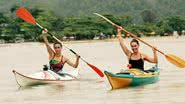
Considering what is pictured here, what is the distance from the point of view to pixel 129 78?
15328 millimetres

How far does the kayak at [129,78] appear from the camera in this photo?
14938 mm

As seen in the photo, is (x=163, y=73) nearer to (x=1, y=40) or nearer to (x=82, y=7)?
(x=1, y=40)

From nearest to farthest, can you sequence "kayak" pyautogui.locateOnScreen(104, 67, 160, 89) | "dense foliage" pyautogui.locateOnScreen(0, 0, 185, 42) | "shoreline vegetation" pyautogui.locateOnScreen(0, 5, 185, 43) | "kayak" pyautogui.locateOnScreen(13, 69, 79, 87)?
"kayak" pyautogui.locateOnScreen(104, 67, 160, 89)
"kayak" pyautogui.locateOnScreen(13, 69, 79, 87)
"shoreline vegetation" pyautogui.locateOnScreen(0, 5, 185, 43)
"dense foliage" pyautogui.locateOnScreen(0, 0, 185, 42)

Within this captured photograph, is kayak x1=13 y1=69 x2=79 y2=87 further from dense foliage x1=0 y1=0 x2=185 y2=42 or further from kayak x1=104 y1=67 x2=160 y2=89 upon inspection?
dense foliage x1=0 y1=0 x2=185 y2=42

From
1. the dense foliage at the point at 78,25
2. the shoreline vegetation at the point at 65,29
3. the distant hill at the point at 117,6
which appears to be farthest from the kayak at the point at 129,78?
the distant hill at the point at 117,6

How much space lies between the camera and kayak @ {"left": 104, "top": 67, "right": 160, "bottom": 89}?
14938mm

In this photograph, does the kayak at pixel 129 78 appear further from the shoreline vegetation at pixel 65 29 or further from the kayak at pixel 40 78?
the shoreline vegetation at pixel 65 29

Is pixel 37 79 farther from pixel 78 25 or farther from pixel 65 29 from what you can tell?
pixel 78 25

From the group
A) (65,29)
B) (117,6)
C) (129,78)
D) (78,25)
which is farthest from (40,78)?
(117,6)

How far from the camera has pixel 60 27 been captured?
85.9m

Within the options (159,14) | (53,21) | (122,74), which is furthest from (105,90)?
(159,14)

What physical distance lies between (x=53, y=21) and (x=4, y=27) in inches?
274

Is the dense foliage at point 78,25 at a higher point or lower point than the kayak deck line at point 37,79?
lower

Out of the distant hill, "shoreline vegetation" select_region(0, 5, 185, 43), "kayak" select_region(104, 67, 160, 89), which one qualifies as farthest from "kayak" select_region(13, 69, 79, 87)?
the distant hill
